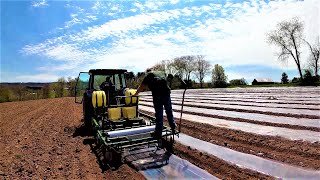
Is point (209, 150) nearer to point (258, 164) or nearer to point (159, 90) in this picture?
point (258, 164)

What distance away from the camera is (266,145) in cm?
667

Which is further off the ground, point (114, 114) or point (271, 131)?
point (114, 114)

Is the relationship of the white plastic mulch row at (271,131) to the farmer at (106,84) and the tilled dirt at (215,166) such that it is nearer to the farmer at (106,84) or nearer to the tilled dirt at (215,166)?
the tilled dirt at (215,166)

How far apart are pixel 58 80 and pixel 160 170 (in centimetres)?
3956

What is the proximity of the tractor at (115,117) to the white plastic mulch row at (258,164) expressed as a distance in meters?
0.88

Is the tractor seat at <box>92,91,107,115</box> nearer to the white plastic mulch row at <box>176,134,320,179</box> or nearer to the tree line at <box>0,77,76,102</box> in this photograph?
the white plastic mulch row at <box>176,134,320,179</box>

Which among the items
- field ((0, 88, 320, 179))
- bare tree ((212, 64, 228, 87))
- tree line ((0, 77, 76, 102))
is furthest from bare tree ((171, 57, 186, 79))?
field ((0, 88, 320, 179))

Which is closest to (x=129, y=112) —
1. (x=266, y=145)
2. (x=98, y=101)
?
(x=98, y=101)

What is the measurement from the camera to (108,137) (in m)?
6.37

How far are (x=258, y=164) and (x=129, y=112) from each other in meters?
3.76

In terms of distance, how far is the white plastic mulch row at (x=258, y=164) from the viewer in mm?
4809

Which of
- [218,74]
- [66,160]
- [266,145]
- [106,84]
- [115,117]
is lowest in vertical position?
[66,160]

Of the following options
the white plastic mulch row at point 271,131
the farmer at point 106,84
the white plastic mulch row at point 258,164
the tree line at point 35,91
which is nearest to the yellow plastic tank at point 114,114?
the farmer at point 106,84

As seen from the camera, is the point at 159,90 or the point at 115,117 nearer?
the point at 159,90
